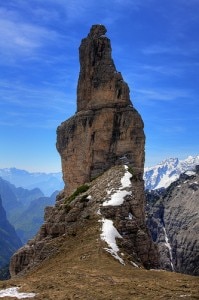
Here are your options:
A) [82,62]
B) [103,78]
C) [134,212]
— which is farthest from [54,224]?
[82,62]

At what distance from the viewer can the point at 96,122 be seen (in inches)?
3071

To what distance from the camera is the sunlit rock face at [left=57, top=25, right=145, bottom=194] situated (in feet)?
252

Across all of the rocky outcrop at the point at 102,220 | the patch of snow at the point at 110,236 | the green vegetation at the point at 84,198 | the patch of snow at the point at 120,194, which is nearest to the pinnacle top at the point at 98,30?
the rocky outcrop at the point at 102,220

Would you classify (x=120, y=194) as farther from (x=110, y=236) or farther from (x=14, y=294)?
(x=14, y=294)

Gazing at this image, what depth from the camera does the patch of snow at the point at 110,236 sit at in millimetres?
42781

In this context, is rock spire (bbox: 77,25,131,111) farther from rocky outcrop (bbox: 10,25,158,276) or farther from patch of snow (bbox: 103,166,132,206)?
patch of snow (bbox: 103,166,132,206)

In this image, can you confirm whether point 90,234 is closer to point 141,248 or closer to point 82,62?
point 141,248

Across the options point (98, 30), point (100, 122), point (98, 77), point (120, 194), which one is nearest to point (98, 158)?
point (100, 122)

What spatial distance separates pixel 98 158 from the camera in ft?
254

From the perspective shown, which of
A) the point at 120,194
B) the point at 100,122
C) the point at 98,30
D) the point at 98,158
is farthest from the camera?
Answer: the point at 98,30

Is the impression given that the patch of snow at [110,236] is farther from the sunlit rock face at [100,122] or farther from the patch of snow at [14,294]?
the sunlit rock face at [100,122]

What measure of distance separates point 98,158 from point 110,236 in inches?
1261

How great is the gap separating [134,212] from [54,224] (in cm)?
987

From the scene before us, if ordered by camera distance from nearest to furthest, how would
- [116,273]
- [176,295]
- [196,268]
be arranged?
[176,295], [116,273], [196,268]
